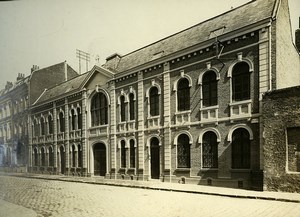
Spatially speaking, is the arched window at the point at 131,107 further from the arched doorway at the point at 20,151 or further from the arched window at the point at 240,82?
the arched doorway at the point at 20,151

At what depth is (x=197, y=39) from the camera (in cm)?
1423

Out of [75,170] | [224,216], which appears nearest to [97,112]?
[75,170]

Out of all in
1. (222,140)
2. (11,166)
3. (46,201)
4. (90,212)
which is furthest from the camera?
(11,166)

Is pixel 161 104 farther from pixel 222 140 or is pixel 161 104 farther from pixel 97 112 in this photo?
pixel 97 112

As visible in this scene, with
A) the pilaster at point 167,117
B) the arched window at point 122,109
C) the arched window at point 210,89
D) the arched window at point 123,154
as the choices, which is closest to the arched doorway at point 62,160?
the arched window at point 123,154

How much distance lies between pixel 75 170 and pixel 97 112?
5.77 m

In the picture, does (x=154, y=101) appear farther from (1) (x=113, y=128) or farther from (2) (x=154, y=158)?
(1) (x=113, y=128)

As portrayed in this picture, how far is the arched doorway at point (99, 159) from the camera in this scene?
63.9 feet

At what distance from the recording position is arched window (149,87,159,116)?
15.7 m

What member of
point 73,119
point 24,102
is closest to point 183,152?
point 73,119

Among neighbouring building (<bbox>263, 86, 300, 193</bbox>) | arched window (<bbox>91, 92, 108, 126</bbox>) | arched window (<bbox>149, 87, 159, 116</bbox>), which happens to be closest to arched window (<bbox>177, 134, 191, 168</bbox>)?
arched window (<bbox>149, 87, 159, 116</bbox>)

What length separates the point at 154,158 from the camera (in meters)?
15.7

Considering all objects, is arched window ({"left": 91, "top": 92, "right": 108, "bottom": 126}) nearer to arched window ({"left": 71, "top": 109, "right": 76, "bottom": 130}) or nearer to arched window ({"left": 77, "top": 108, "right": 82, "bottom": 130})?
arched window ({"left": 77, "top": 108, "right": 82, "bottom": 130})

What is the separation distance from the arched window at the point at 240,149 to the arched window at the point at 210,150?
3.20 feet
